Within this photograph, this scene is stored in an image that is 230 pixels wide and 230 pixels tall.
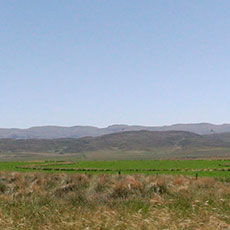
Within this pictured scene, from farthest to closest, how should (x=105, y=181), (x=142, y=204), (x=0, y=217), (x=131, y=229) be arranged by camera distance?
(x=105, y=181) < (x=142, y=204) < (x=0, y=217) < (x=131, y=229)

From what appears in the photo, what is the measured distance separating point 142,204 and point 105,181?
64.5ft

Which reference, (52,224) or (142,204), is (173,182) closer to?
(142,204)

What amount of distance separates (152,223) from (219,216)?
1.93 m

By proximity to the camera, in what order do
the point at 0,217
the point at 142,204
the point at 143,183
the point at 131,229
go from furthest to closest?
1. the point at 143,183
2. the point at 142,204
3. the point at 0,217
4. the point at 131,229

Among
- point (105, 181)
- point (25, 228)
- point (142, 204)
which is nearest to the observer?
point (25, 228)

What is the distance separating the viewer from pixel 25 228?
11164 mm

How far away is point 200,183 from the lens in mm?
31344

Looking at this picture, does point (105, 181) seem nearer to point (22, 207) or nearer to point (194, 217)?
point (22, 207)

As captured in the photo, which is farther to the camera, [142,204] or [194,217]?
[142,204]

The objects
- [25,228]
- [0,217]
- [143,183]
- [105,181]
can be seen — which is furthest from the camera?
[105,181]

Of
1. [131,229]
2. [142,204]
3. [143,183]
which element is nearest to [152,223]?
[131,229]

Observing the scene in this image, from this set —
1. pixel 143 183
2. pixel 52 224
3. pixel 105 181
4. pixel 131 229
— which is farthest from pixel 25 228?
pixel 105 181

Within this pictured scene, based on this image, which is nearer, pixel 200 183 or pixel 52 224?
pixel 52 224

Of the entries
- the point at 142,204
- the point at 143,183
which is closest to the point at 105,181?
the point at 143,183
